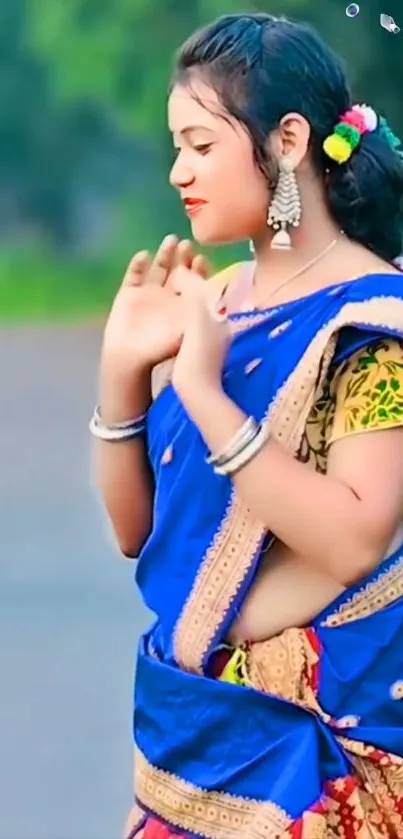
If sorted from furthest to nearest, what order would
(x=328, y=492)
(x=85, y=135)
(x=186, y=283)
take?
(x=85, y=135)
(x=186, y=283)
(x=328, y=492)

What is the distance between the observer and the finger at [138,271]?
3.44 feet

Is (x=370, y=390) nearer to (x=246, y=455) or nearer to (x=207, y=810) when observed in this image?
(x=246, y=455)

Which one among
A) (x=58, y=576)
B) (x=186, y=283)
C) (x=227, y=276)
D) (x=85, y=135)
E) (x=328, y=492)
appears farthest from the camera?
(x=58, y=576)

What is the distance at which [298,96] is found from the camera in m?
1.01

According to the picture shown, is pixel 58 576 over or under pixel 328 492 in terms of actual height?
under

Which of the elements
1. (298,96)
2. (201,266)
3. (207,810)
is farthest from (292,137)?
(207,810)

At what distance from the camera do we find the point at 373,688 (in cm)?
101

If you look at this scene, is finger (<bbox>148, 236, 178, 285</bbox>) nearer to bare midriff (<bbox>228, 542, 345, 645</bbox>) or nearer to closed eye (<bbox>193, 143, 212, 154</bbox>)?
closed eye (<bbox>193, 143, 212, 154</bbox>)

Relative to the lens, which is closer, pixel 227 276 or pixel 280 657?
pixel 280 657

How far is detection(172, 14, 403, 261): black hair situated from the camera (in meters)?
1.01

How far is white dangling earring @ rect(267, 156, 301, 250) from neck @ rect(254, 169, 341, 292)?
0.01 meters

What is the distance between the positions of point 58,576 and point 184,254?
1225 mm

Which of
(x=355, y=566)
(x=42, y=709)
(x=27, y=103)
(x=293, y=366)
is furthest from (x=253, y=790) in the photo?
(x=27, y=103)

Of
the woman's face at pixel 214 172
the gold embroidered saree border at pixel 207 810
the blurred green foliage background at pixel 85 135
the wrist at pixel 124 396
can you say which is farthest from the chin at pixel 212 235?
the blurred green foliage background at pixel 85 135
